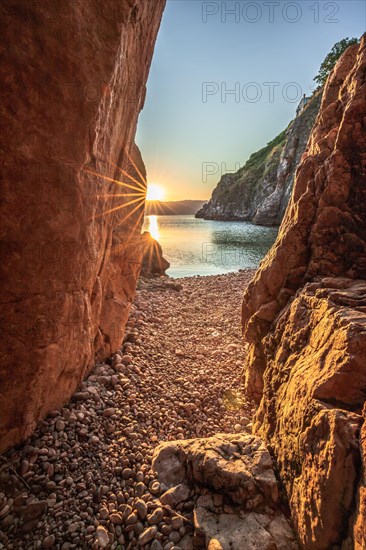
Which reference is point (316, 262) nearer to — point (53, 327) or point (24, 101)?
point (53, 327)

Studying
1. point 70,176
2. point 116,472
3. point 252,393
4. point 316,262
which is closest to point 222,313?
point 252,393

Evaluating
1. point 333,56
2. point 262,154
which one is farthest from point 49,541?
point 262,154

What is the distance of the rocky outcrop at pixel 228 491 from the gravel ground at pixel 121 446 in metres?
0.21

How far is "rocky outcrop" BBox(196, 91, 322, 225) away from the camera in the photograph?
215ft

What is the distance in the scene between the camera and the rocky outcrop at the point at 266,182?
65.6m

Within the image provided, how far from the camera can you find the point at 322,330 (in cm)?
369

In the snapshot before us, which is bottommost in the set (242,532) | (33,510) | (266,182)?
(33,510)

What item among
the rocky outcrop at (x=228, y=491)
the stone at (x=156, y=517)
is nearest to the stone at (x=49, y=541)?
the stone at (x=156, y=517)

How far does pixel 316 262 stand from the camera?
4.83m

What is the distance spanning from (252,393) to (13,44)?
7217mm

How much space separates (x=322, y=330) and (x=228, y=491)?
8.06 ft

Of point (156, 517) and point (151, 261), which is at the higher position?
point (151, 261)

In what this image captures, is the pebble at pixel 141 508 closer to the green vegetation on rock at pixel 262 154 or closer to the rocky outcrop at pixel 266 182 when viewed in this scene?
the rocky outcrop at pixel 266 182

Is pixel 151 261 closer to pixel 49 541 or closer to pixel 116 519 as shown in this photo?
pixel 116 519
